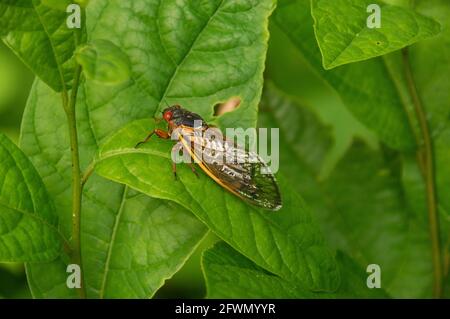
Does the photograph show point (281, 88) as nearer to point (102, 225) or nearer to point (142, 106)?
point (142, 106)

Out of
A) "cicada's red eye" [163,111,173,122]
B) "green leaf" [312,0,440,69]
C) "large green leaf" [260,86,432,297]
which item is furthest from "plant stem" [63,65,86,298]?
"large green leaf" [260,86,432,297]

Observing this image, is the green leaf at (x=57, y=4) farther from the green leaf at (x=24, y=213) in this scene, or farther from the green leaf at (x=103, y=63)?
the green leaf at (x=24, y=213)

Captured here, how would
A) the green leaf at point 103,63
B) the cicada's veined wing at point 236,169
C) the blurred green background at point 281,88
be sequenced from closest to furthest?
the green leaf at point 103,63, the cicada's veined wing at point 236,169, the blurred green background at point 281,88

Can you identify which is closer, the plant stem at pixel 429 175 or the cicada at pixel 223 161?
the cicada at pixel 223 161

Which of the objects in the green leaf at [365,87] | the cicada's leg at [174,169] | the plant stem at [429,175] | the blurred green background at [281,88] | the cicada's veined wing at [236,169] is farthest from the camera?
the blurred green background at [281,88]

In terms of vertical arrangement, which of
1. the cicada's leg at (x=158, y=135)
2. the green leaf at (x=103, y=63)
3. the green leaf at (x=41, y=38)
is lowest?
the cicada's leg at (x=158, y=135)

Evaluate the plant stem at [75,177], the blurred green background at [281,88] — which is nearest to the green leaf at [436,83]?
the blurred green background at [281,88]
